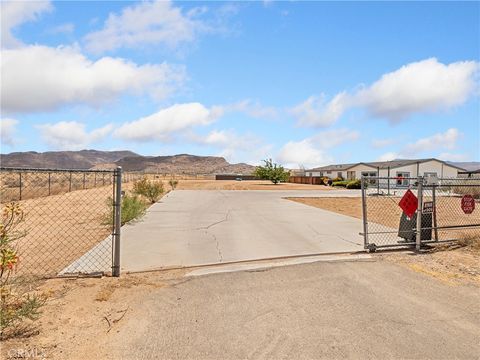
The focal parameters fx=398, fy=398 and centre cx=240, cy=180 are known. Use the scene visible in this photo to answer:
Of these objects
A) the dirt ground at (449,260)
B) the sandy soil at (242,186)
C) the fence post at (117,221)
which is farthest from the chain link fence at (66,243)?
the sandy soil at (242,186)

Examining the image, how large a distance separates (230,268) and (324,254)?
7.91ft

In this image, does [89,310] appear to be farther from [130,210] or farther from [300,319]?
[130,210]

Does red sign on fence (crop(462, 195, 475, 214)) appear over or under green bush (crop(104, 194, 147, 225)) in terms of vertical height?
over

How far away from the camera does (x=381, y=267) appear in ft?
25.0

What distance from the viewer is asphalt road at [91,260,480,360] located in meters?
4.08

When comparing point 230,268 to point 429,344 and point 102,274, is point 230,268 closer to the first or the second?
point 102,274

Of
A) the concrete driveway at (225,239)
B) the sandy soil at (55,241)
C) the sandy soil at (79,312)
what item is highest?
the concrete driveway at (225,239)

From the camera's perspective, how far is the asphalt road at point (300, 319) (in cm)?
408

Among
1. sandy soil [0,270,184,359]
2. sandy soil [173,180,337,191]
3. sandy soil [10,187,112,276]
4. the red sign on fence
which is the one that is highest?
the red sign on fence

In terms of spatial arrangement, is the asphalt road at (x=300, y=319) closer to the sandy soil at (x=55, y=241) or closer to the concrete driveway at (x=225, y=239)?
the concrete driveway at (x=225, y=239)

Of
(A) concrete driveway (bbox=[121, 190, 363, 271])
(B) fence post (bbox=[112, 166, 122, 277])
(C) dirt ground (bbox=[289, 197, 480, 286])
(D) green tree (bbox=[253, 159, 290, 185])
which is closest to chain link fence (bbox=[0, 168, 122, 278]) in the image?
(B) fence post (bbox=[112, 166, 122, 277])

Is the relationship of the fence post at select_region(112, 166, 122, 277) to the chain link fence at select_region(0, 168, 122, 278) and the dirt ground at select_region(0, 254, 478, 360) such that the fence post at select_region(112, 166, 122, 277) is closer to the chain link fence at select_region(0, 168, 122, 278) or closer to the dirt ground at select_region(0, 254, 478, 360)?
the chain link fence at select_region(0, 168, 122, 278)

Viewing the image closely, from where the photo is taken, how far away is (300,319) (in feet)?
16.0

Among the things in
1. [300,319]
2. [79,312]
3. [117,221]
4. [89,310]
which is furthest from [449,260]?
[79,312]
